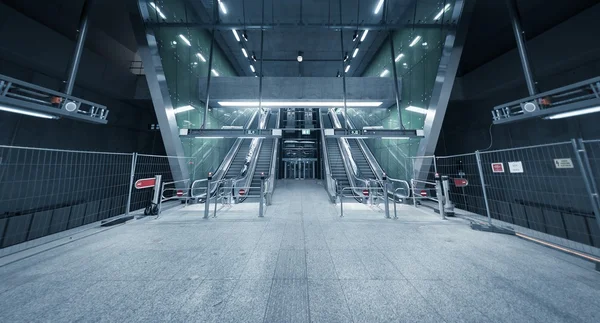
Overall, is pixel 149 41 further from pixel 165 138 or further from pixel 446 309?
pixel 446 309

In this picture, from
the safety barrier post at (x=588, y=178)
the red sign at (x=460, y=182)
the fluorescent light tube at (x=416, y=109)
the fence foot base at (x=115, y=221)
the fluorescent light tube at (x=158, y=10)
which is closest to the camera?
the safety barrier post at (x=588, y=178)

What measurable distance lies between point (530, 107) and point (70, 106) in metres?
9.91

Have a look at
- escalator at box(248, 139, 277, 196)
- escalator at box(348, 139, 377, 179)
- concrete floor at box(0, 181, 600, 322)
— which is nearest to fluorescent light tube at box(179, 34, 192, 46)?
escalator at box(248, 139, 277, 196)

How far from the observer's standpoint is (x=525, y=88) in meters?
7.05

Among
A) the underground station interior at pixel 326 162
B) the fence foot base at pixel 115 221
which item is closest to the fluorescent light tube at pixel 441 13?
the underground station interior at pixel 326 162

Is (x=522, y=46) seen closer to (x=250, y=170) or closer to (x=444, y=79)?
(x=444, y=79)

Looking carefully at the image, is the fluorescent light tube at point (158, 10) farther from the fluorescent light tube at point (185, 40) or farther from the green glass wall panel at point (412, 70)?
the green glass wall panel at point (412, 70)

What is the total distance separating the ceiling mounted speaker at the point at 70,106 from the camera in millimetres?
3840

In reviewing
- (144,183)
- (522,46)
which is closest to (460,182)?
(522,46)

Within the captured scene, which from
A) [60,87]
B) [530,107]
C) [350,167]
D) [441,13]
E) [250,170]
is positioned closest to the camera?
[530,107]

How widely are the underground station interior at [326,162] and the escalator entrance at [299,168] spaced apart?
4301 millimetres

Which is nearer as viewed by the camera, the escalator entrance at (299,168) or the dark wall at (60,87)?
the dark wall at (60,87)

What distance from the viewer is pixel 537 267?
2.54 metres

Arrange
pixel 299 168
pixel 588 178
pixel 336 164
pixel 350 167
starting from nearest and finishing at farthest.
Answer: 1. pixel 588 178
2. pixel 350 167
3. pixel 336 164
4. pixel 299 168
